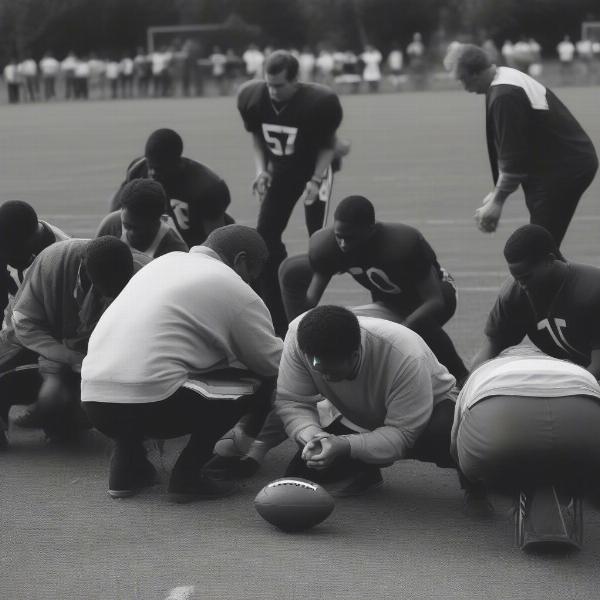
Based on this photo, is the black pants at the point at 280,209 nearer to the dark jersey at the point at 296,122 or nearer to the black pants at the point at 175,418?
the dark jersey at the point at 296,122

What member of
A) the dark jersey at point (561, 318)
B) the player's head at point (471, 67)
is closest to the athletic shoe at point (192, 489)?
the dark jersey at point (561, 318)

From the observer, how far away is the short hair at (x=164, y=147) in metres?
8.98

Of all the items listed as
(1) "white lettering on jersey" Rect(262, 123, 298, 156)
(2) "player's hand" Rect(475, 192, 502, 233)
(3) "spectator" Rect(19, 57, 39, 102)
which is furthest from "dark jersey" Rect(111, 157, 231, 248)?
(3) "spectator" Rect(19, 57, 39, 102)

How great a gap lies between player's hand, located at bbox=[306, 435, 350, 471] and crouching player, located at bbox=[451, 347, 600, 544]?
0.51 metres

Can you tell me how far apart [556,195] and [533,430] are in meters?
3.55

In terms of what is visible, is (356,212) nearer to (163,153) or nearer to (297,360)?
(297,360)

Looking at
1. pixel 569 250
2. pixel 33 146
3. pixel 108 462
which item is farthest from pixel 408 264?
pixel 33 146

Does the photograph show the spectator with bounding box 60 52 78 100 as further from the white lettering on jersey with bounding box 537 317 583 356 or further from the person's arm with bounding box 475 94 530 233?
the white lettering on jersey with bounding box 537 317 583 356

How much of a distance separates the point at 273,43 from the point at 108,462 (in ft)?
233

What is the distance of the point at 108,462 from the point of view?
7098 millimetres

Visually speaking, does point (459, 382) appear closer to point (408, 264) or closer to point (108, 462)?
point (408, 264)

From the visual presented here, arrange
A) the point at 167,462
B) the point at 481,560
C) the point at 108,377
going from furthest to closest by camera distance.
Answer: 1. the point at 167,462
2. the point at 108,377
3. the point at 481,560

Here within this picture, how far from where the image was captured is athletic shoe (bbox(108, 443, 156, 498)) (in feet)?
21.2

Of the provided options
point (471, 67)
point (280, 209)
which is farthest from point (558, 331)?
point (280, 209)
